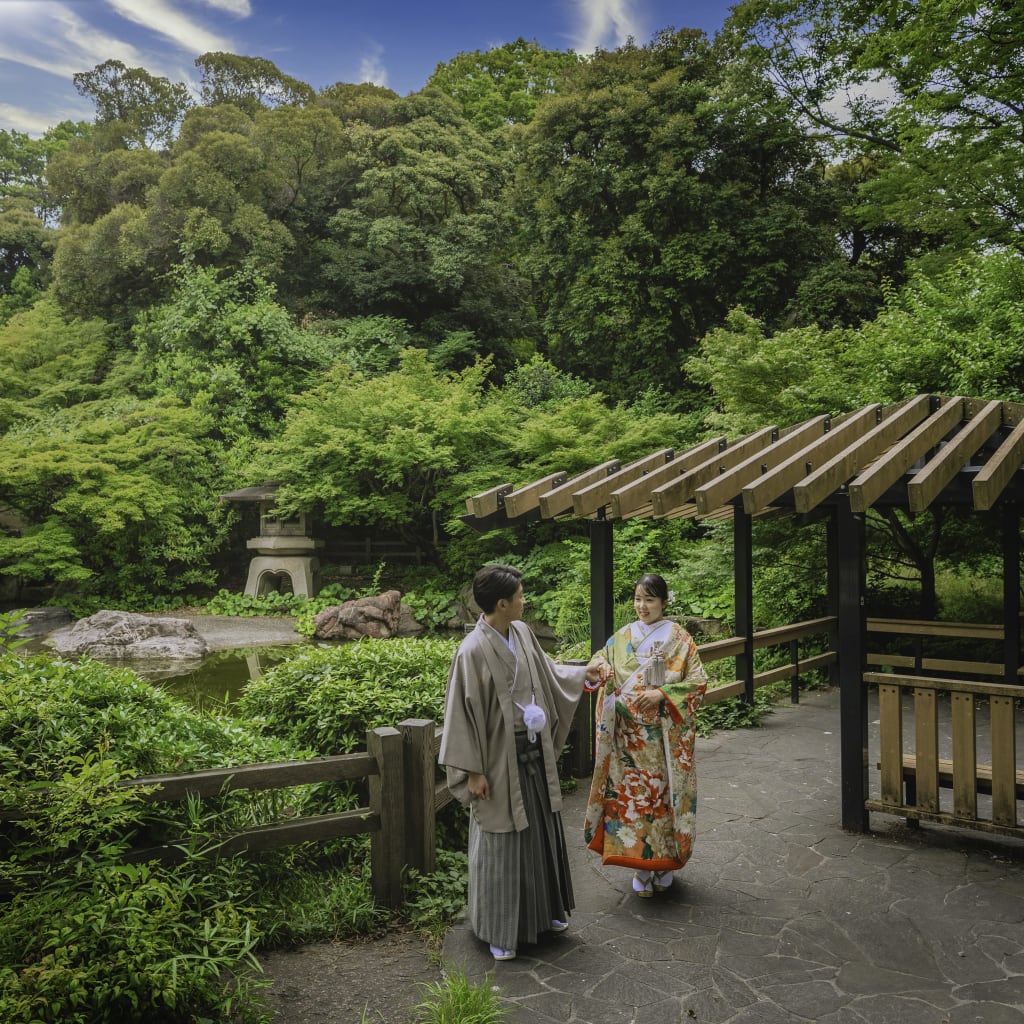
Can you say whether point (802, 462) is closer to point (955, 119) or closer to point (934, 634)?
point (934, 634)

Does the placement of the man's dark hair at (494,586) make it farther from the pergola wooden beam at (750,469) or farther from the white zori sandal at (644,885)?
the white zori sandal at (644,885)

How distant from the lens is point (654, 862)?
4.07 meters

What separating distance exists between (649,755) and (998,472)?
8.67 ft

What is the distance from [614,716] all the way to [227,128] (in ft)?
82.2

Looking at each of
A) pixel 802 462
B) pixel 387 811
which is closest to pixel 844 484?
pixel 802 462

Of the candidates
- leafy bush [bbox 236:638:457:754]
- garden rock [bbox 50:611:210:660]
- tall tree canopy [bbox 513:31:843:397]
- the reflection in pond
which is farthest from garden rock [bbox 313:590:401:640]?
leafy bush [bbox 236:638:457:754]

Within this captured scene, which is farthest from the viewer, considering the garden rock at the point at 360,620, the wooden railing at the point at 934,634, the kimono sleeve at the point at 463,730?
the garden rock at the point at 360,620

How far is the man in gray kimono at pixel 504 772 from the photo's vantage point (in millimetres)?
3527

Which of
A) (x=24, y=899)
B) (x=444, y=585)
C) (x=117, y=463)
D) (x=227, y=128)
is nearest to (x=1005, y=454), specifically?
(x=24, y=899)

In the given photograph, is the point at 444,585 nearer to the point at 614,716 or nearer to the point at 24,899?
the point at 614,716

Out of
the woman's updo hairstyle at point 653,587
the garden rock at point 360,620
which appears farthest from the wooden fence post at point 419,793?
the garden rock at point 360,620

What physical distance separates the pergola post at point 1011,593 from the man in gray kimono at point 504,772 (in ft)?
19.7

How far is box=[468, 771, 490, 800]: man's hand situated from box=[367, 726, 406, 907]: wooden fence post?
0.62m

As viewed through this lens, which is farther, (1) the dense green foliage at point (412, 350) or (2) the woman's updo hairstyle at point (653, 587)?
(2) the woman's updo hairstyle at point (653, 587)
